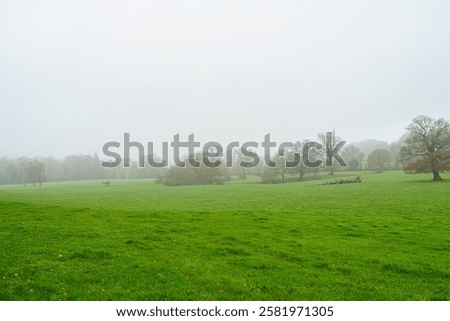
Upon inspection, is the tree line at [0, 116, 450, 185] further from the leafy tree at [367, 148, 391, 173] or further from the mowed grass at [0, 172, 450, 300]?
the mowed grass at [0, 172, 450, 300]

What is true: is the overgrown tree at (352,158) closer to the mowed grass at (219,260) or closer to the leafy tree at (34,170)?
the mowed grass at (219,260)

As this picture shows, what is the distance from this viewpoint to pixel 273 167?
4163 inches

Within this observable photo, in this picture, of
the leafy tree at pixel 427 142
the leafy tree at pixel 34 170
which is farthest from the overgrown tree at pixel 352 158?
the leafy tree at pixel 34 170

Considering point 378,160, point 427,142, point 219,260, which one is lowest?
point 219,260

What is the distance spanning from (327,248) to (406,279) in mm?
4810

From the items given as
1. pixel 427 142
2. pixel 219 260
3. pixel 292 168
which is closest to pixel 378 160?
pixel 292 168

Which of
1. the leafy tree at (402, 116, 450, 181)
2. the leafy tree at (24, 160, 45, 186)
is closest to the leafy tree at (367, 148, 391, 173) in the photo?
the leafy tree at (402, 116, 450, 181)

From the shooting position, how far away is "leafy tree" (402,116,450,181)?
70500mm

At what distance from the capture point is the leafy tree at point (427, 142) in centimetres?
7050

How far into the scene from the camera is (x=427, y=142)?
7444 cm

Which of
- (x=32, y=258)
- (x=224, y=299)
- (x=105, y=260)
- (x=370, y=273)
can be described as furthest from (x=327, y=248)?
(x=32, y=258)

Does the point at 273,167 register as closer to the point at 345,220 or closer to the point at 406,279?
the point at 345,220

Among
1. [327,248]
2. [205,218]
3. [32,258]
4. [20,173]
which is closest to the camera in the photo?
[32,258]

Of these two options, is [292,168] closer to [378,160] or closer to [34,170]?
[378,160]
